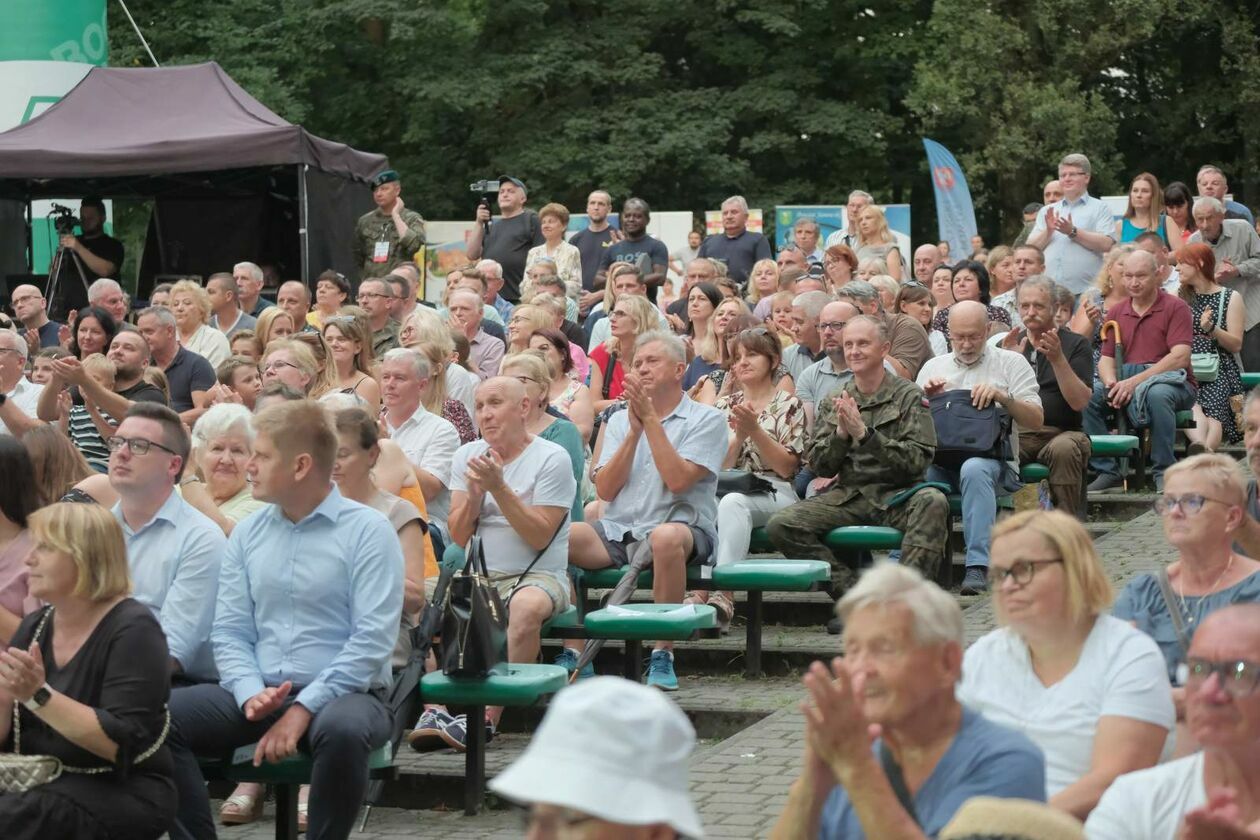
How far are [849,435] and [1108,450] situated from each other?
2.80 meters

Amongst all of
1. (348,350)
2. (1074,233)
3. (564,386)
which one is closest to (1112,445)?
(1074,233)

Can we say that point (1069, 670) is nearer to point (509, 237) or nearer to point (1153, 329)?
point (1153, 329)

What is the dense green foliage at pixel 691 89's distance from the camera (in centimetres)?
2947

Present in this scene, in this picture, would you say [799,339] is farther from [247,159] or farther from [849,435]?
[247,159]

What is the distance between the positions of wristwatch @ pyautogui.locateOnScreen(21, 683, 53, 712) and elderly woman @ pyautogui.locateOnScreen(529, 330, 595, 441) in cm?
517

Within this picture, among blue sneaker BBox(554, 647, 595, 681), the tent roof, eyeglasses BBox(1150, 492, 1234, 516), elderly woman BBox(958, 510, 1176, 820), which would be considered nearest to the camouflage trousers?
blue sneaker BBox(554, 647, 595, 681)

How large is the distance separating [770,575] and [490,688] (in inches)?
76.7

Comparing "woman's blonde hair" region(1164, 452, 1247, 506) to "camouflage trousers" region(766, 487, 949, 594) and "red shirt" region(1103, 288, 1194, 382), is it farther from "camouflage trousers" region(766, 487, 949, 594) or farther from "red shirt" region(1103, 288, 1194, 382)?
"red shirt" region(1103, 288, 1194, 382)

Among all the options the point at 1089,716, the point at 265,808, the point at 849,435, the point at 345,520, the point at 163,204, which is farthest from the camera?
the point at 163,204

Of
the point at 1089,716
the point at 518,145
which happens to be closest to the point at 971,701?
the point at 1089,716

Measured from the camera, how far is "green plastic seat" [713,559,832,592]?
27.2 ft

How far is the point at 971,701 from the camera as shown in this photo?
4.77m

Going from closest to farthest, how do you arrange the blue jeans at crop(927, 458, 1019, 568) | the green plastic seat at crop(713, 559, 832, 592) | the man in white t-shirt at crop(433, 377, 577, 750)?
the man in white t-shirt at crop(433, 377, 577, 750) < the green plastic seat at crop(713, 559, 832, 592) < the blue jeans at crop(927, 458, 1019, 568)

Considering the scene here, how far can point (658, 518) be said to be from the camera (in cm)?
869
